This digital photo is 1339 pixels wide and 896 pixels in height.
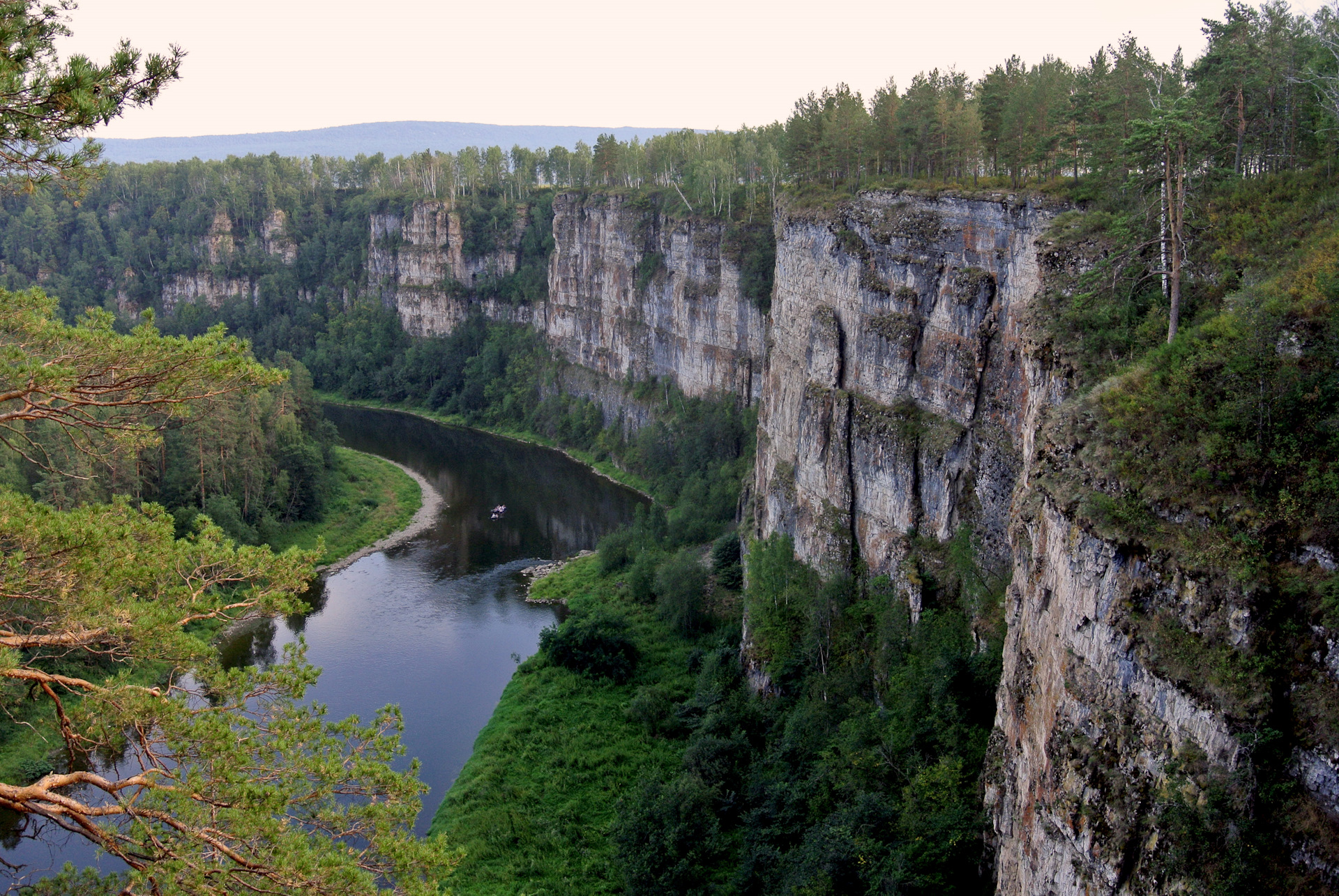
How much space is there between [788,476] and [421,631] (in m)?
17.1

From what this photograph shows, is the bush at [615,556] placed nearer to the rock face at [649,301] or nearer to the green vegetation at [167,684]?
the rock face at [649,301]

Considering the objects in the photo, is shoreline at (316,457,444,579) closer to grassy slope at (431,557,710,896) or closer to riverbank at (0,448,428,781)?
riverbank at (0,448,428,781)

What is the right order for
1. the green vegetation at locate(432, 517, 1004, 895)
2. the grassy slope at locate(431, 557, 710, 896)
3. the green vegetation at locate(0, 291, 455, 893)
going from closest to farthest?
1. the green vegetation at locate(0, 291, 455, 893)
2. the green vegetation at locate(432, 517, 1004, 895)
3. the grassy slope at locate(431, 557, 710, 896)

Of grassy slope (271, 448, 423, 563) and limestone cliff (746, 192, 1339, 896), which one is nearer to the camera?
limestone cliff (746, 192, 1339, 896)

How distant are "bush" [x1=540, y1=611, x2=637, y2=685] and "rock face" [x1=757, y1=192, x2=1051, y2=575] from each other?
7355 millimetres

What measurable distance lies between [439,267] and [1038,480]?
86.7 metres

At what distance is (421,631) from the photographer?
1638 inches

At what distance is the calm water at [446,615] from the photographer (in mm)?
33969

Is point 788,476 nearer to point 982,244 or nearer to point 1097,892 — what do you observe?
point 982,244

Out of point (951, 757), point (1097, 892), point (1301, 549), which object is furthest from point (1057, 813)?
point (951, 757)

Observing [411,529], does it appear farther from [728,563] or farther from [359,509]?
[728,563]

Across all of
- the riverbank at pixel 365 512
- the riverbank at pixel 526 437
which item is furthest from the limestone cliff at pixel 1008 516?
the riverbank at pixel 526 437

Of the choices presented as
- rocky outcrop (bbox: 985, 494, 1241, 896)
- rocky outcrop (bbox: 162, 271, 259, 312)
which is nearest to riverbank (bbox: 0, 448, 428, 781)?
rocky outcrop (bbox: 985, 494, 1241, 896)

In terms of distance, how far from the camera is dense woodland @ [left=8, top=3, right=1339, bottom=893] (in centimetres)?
1222
